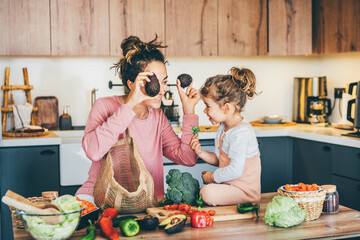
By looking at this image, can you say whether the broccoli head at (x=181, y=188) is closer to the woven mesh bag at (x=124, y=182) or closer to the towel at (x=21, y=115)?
the woven mesh bag at (x=124, y=182)

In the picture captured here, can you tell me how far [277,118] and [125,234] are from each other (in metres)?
2.96

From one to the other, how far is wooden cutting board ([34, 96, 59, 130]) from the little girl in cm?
209

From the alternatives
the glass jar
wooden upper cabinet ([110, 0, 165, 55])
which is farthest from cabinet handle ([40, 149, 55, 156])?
the glass jar

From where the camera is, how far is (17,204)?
1.36 m

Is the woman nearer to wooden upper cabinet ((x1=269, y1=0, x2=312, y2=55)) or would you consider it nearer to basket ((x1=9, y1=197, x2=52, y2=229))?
basket ((x1=9, y1=197, x2=52, y2=229))

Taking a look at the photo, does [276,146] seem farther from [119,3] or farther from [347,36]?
[119,3]

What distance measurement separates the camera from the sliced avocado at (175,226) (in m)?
1.50

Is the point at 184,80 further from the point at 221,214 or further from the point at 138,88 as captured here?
the point at 221,214

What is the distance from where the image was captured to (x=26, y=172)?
3.37 m

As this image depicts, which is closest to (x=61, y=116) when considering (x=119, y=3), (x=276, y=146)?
(x=119, y=3)

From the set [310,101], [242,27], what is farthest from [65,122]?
[310,101]

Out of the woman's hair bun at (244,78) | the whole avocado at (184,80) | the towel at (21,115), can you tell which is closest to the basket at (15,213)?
the whole avocado at (184,80)

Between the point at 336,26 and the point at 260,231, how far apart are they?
9.20ft

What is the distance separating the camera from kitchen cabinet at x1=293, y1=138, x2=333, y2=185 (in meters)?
3.45
